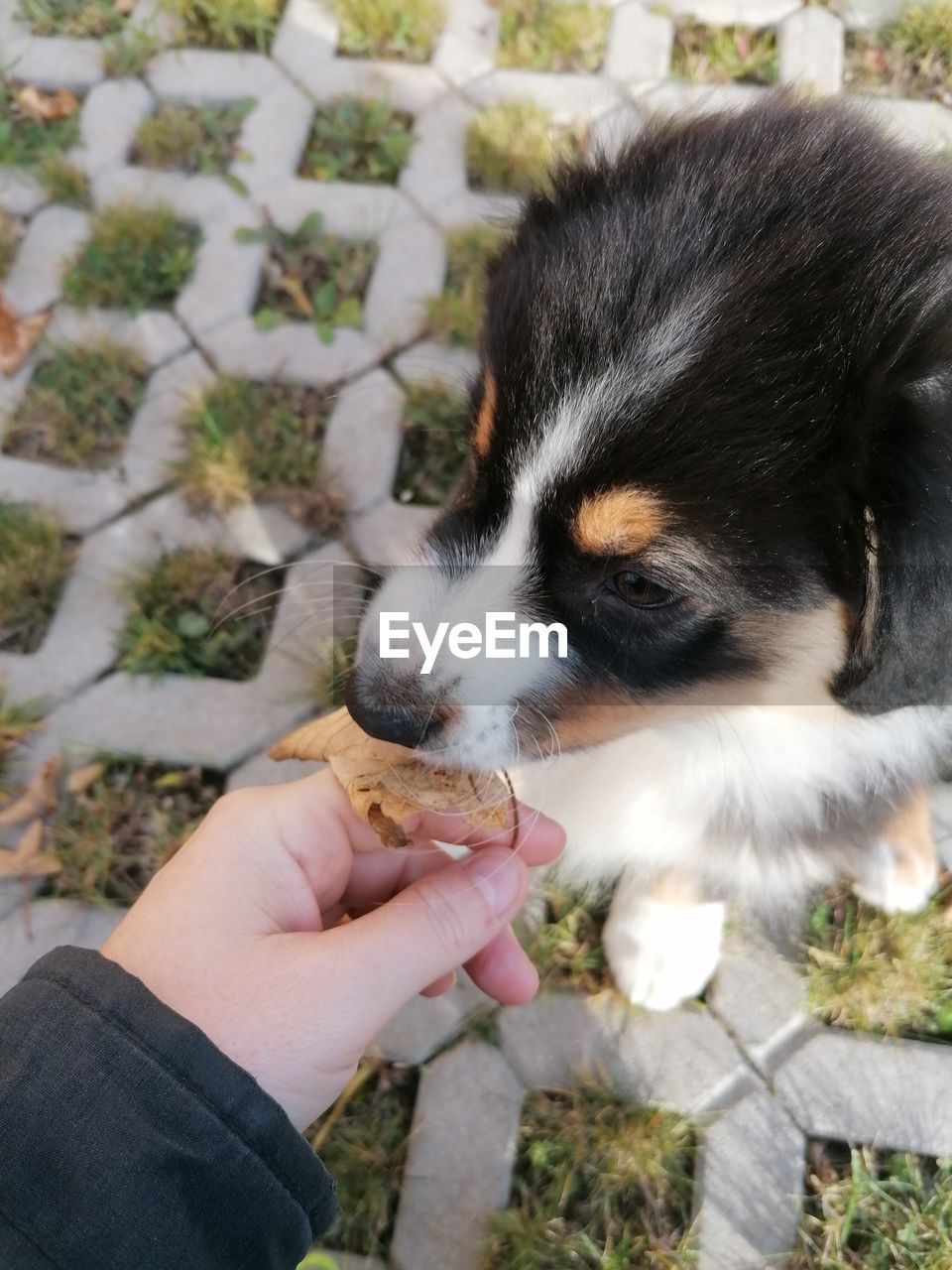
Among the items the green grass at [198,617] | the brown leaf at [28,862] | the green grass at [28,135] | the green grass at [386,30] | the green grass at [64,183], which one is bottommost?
the brown leaf at [28,862]

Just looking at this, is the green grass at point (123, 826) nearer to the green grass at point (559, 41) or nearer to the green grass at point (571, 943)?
the green grass at point (571, 943)

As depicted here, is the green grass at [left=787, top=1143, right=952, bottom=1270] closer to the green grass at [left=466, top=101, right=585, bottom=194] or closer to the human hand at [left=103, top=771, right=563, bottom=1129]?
the human hand at [left=103, top=771, right=563, bottom=1129]

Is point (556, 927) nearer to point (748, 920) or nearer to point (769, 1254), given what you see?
point (748, 920)

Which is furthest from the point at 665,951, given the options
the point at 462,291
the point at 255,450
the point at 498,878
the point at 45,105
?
the point at 45,105

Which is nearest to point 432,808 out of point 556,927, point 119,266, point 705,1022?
point 556,927

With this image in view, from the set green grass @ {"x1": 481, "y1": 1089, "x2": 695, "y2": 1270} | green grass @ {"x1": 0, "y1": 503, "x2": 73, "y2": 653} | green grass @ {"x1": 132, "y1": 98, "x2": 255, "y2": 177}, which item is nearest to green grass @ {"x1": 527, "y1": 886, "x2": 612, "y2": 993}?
green grass @ {"x1": 481, "y1": 1089, "x2": 695, "y2": 1270}
